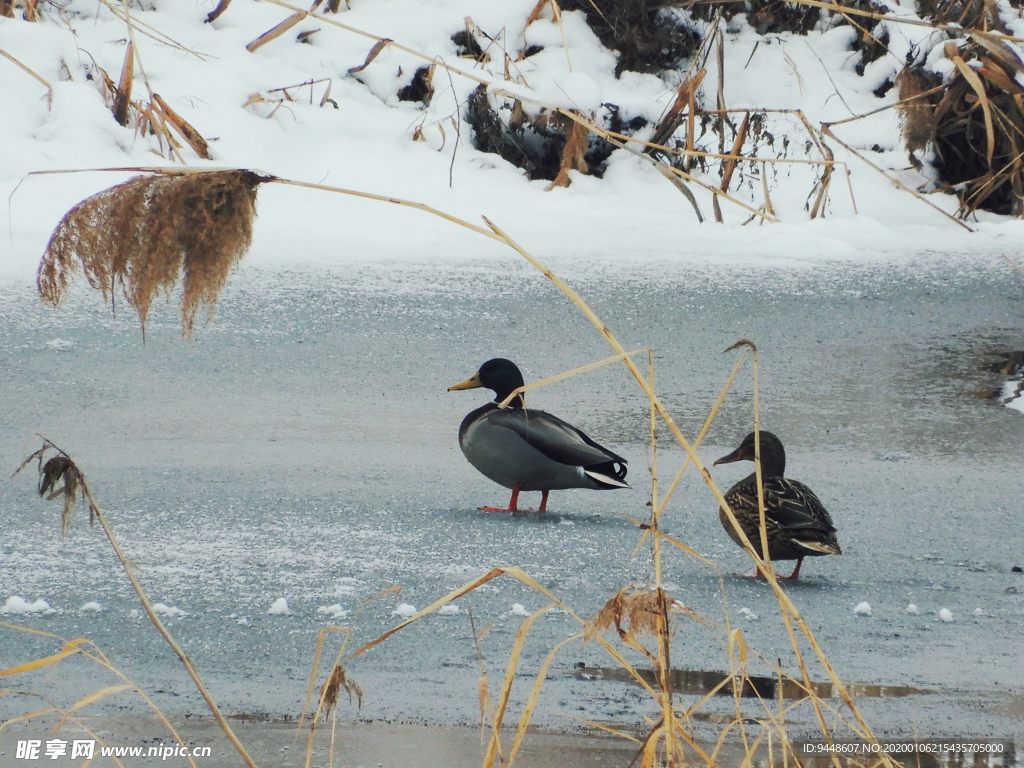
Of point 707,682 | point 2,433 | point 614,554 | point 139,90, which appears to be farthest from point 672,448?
point 139,90

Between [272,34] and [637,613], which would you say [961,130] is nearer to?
[272,34]

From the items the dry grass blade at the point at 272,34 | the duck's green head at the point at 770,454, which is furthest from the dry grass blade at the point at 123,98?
the duck's green head at the point at 770,454

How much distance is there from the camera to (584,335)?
5.56 meters

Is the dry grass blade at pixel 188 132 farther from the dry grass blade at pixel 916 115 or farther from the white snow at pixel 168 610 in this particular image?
the white snow at pixel 168 610

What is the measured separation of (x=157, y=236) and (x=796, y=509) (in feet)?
7.54

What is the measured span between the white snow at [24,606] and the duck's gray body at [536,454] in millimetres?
1465

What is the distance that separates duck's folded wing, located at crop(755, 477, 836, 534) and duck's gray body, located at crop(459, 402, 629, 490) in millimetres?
651

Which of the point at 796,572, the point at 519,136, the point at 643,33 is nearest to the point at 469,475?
the point at 796,572

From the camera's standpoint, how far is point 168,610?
2.79m

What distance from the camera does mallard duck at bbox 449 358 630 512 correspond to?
3.73 meters

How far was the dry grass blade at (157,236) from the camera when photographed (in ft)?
3.98

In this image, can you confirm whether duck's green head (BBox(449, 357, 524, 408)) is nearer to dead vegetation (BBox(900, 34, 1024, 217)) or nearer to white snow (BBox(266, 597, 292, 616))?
white snow (BBox(266, 597, 292, 616))

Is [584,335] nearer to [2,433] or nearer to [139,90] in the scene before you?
[2,433]

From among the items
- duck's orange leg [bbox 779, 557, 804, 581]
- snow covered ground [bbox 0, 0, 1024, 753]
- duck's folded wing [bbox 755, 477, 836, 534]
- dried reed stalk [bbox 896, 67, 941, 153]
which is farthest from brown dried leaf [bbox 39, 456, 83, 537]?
dried reed stalk [bbox 896, 67, 941, 153]
